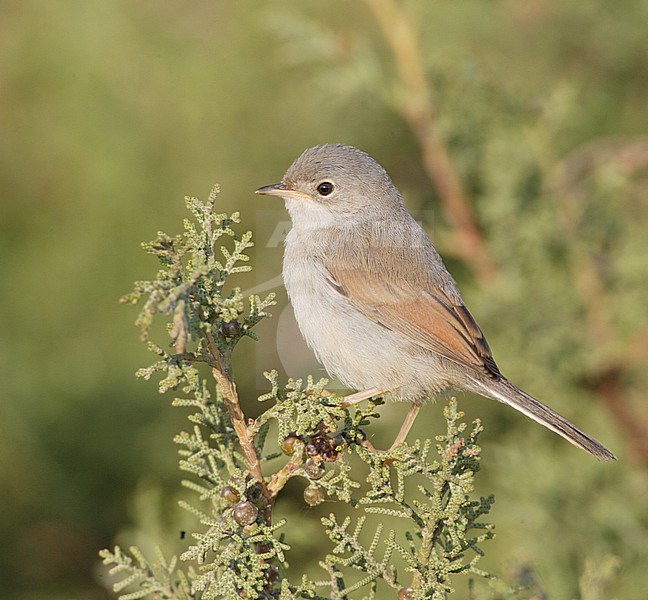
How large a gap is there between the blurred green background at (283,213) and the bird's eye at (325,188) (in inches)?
20.4

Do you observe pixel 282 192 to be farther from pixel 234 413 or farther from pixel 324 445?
pixel 234 413

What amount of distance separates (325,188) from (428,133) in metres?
0.64

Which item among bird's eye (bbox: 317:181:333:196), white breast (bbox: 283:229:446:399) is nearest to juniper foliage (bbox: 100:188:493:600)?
white breast (bbox: 283:229:446:399)

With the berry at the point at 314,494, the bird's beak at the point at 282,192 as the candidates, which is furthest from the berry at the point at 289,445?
the bird's beak at the point at 282,192

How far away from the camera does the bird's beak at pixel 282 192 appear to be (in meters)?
4.12

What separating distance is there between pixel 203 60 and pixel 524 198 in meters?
2.08

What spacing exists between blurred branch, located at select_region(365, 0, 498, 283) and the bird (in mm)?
317

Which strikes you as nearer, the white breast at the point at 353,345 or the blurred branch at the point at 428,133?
the white breast at the point at 353,345

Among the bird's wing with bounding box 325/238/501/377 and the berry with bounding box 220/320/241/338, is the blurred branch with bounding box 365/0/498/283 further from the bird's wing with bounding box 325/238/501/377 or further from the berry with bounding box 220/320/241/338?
the berry with bounding box 220/320/241/338

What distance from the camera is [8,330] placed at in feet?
13.4

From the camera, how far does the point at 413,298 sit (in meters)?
3.78

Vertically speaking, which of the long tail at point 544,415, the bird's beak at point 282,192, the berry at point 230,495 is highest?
the bird's beak at point 282,192

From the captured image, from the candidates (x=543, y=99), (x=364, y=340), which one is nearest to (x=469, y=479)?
(x=364, y=340)

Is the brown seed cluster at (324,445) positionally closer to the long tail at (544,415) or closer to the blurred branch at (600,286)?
the long tail at (544,415)
